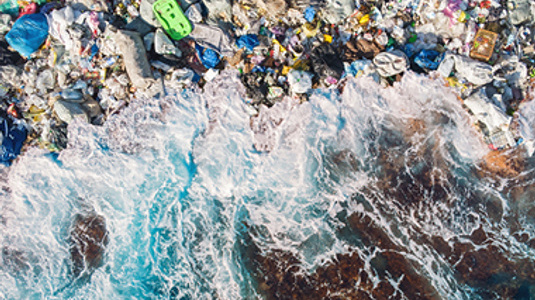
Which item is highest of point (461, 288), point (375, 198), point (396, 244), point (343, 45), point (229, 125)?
point (343, 45)

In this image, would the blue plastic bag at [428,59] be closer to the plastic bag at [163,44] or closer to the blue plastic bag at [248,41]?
the blue plastic bag at [248,41]

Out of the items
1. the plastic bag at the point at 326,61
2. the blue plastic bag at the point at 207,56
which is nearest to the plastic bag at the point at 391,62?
the plastic bag at the point at 326,61

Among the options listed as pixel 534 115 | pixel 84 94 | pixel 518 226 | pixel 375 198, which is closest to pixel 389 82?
pixel 375 198

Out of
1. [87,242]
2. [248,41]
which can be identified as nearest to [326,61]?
[248,41]

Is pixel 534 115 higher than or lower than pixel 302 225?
higher

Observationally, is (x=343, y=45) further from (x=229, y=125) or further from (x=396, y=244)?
(x=396, y=244)

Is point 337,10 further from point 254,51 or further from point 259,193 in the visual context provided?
point 259,193
